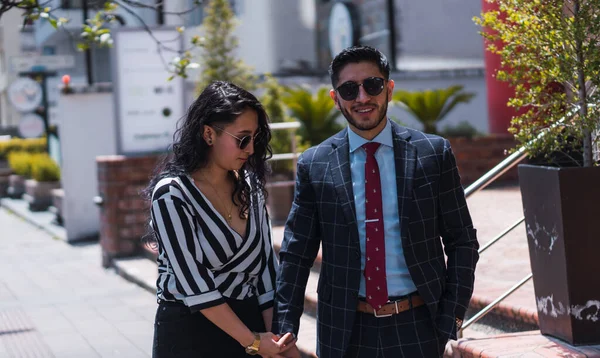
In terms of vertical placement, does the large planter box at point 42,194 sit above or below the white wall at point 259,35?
below

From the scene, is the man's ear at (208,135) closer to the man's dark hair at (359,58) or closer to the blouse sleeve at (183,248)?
the blouse sleeve at (183,248)

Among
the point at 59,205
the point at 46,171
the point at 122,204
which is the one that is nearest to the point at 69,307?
the point at 122,204

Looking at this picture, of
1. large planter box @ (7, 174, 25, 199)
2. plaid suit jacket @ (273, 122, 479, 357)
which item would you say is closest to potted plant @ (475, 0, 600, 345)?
plaid suit jacket @ (273, 122, 479, 357)

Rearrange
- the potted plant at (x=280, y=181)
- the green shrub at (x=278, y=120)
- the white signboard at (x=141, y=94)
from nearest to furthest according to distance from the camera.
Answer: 1. the potted plant at (x=280, y=181)
2. the green shrub at (x=278, y=120)
3. the white signboard at (x=141, y=94)

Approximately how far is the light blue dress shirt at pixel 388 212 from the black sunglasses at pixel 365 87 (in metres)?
0.15

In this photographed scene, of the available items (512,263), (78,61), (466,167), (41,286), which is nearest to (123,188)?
(41,286)

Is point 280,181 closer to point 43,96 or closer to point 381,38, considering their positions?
point 381,38

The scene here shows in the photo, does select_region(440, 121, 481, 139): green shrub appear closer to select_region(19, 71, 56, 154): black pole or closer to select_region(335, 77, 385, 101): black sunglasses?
select_region(335, 77, 385, 101): black sunglasses

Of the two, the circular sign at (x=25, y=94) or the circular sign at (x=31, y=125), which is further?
the circular sign at (x=31, y=125)

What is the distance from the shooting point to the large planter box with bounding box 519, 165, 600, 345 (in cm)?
403

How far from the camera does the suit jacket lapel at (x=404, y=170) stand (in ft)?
9.73

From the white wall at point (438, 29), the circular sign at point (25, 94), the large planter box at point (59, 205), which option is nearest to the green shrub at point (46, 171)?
the large planter box at point (59, 205)

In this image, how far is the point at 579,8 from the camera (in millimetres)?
3982

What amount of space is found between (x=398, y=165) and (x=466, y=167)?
934 cm
